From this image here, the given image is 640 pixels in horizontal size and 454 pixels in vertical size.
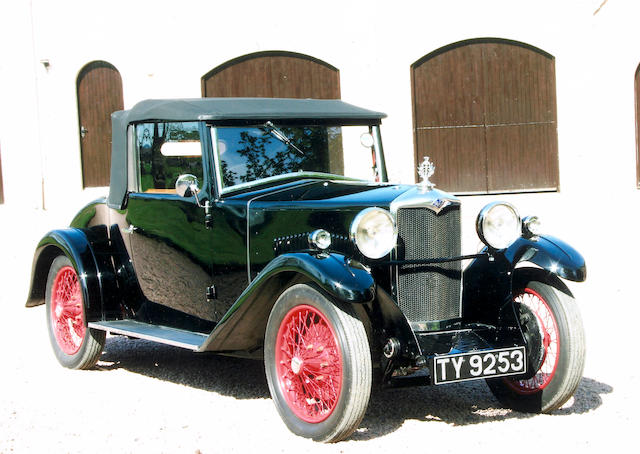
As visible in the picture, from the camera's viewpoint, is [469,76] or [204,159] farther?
[469,76]

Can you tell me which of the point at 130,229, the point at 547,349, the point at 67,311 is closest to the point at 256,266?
the point at 130,229

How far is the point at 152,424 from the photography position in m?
4.89

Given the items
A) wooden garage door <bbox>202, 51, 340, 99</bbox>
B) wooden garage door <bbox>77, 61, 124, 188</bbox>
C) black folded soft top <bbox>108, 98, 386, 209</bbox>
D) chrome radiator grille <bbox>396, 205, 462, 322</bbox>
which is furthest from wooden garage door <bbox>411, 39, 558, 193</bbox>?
chrome radiator grille <bbox>396, 205, 462, 322</bbox>

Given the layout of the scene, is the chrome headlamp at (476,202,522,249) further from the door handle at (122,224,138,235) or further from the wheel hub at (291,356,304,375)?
the door handle at (122,224,138,235)

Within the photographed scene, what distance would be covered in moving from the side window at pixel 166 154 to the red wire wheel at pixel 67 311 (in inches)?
35.5

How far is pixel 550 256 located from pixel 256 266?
1616mm

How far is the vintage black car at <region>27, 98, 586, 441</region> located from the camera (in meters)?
4.55

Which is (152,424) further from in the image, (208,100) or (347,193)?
(208,100)

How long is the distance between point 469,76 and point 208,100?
11.3 m

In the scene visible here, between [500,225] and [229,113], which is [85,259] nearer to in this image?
[229,113]

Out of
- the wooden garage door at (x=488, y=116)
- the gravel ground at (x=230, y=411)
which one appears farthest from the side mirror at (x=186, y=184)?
the wooden garage door at (x=488, y=116)

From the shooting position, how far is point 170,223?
5.84m

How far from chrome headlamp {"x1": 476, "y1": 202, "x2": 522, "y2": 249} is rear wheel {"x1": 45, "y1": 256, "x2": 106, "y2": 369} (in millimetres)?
2778

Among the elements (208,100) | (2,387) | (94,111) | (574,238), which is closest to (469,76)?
(574,238)
